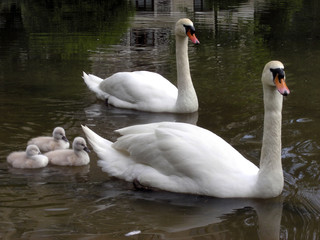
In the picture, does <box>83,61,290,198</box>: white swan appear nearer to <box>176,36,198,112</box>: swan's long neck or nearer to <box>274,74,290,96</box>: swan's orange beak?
<box>274,74,290,96</box>: swan's orange beak

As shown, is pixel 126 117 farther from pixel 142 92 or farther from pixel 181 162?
pixel 181 162

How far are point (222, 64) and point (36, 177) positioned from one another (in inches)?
272

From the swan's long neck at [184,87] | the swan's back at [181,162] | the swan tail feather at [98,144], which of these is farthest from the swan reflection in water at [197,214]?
the swan's long neck at [184,87]

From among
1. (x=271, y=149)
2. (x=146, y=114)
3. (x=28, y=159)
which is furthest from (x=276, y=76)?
Answer: (x=146, y=114)

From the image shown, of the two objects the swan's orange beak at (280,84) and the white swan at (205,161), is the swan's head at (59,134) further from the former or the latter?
the swan's orange beak at (280,84)

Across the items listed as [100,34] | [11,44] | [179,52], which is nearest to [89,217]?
[179,52]

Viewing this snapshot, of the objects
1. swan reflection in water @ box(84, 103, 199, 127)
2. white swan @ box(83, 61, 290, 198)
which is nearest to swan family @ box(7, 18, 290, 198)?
white swan @ box(83, 61, 290, 198)

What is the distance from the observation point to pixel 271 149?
611cm

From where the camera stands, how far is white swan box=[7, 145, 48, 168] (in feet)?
23.1

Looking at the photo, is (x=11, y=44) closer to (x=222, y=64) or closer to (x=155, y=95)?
(x=222, y=64)

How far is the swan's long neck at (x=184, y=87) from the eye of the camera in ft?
31.2

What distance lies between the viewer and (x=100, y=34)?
17812 millimetres

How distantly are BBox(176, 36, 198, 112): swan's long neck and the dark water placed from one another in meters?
0.17

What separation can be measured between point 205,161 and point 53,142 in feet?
8.19
